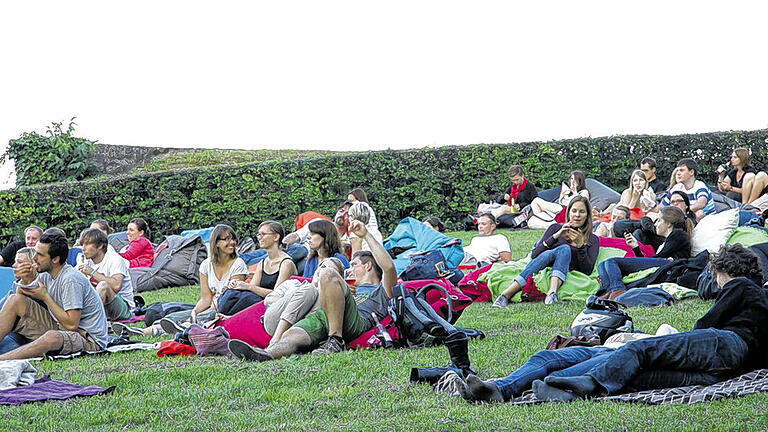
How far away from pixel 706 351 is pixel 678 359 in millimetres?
174

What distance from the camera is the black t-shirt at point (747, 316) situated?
16.1ft

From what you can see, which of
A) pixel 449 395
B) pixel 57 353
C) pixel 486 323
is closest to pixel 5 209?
pixel 57 353

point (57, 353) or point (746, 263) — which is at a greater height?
point (746, 263)

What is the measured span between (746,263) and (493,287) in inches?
181

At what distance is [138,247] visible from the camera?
40.5ft

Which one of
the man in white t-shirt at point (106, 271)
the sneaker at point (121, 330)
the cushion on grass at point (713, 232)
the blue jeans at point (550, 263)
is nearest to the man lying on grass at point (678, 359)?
the blue jeans at point (550, 263)

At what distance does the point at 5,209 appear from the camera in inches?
560

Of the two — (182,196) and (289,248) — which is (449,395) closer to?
(289,248)

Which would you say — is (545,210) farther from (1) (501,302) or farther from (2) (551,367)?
(2) (551,367)

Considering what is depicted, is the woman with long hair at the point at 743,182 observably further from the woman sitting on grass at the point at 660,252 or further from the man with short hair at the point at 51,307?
the man with short hair at the point at 51,307

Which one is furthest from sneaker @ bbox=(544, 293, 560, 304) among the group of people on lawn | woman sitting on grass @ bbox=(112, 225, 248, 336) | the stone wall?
the stone wall

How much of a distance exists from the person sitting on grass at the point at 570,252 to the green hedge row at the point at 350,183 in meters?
7.34

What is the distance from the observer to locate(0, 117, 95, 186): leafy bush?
782 inches

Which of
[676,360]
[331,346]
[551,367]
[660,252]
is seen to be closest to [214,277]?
[331,346]
